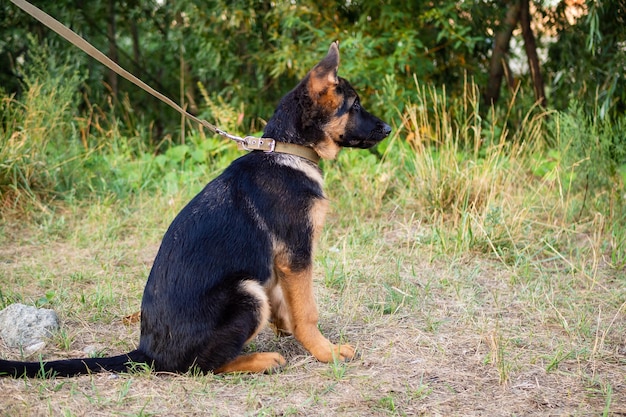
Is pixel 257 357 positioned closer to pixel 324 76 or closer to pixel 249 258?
pixel 249 258

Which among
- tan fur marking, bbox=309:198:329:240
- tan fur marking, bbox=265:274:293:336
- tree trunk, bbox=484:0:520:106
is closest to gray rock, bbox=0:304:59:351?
tan fur marking, bbox=265:274:293:336

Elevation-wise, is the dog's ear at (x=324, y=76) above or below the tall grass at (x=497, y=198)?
above

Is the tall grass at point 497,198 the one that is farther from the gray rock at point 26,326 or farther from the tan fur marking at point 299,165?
the gray rock at point 26,326

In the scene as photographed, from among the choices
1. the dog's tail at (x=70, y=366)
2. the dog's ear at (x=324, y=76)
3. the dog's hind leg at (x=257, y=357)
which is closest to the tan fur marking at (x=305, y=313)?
the dog's hind leg at (x=257, y=357)

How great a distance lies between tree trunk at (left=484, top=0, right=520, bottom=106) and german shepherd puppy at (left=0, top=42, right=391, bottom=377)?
5.11 metres

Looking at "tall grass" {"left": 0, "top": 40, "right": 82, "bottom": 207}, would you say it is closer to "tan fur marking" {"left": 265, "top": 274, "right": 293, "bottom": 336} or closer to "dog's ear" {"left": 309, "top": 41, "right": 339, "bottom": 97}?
"tan fur marking" {"left": 265, "top": 274, "right": 293, "bottom": 336}

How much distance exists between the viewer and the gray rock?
3.79 metres

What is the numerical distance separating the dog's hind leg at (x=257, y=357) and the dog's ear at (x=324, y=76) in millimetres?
1129

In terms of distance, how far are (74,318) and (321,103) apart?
2.00 meters

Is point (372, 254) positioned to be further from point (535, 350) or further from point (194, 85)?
point (194, 85)

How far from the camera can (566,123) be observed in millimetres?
6250

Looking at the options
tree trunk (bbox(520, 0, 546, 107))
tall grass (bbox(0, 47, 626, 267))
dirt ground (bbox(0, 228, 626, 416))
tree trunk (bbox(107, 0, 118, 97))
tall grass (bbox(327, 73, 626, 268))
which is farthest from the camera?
tree trunk (bbox(107, 0, 118, 97))

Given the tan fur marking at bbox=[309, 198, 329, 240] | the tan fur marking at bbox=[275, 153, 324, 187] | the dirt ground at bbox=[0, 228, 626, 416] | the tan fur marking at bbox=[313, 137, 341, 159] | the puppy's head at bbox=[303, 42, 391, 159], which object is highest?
the puppy's head at bbox=[303, 42, 391, 159]

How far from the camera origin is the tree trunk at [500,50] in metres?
8.38
